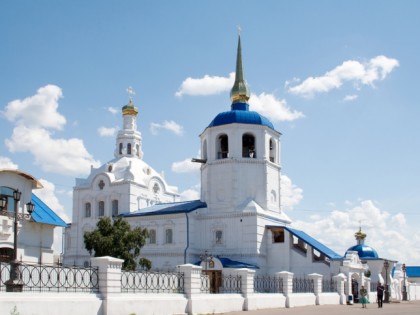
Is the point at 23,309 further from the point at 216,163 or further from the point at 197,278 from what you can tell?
the point at 216,163

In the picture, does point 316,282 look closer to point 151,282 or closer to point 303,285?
point 303,285

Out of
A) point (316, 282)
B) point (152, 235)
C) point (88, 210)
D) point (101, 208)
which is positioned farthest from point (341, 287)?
point (88, 210)

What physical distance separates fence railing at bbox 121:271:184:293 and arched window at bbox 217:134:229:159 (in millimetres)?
21300

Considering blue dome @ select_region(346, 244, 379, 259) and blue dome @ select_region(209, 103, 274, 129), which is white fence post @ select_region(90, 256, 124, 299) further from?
blue dome @ select_region(346, 244, 379, 259)

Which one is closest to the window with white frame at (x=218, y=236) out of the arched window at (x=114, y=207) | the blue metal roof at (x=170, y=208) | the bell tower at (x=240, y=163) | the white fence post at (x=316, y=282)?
the bell tower at (x=240, y=163)

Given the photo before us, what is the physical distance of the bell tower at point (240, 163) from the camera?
39188 millimetres

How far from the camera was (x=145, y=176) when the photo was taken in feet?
147

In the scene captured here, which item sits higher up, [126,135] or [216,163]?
[126,135]

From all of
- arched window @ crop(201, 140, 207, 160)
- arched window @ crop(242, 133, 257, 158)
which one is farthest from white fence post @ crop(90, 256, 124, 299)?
arched window @ crop(201, 140, 207, 160)

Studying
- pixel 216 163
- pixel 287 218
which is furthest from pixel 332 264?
pixel 216 163

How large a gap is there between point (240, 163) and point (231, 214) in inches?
130

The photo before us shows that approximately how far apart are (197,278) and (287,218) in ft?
72.2

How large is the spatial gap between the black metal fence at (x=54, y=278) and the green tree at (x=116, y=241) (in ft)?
56.6

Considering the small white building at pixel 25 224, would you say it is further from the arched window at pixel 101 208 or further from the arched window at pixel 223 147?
the arched window at pixel 101 208
